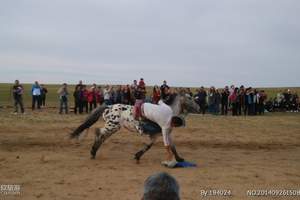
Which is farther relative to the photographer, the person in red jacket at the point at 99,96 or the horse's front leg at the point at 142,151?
the person in red jacket at the point at 99,96

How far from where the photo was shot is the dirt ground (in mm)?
9625

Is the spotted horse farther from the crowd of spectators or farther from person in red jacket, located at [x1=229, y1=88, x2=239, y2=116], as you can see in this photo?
person in red jacket, located at [x1=229, y1=88, x2=239, y2=116]

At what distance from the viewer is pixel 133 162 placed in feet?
41.3

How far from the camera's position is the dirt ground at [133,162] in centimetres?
962

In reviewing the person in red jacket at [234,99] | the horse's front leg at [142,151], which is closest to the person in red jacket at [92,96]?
the person in red jacket at [234,99]

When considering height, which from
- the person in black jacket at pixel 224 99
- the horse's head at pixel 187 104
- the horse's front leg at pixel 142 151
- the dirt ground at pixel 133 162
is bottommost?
the dirt ground at pixel 133 162

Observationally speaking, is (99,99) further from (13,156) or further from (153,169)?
(153,169)

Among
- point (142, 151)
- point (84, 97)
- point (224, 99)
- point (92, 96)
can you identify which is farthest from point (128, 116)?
point (224, 99)

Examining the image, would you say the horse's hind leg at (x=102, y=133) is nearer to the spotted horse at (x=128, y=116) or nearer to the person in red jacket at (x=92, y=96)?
the spotted horse at (x=128, y=116)

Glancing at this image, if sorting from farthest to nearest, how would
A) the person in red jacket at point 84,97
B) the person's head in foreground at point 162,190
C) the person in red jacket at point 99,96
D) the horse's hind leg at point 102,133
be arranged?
1. the person in red jacket at point 99,96
2. the person in red jacket at point 84,97
3. the horse's hind leg at point 102,133
4. the person's head in foreground at point 162,190

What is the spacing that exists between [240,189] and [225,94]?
19225 millimetres

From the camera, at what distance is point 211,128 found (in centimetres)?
2091

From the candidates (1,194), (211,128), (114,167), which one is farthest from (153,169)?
(211,128)

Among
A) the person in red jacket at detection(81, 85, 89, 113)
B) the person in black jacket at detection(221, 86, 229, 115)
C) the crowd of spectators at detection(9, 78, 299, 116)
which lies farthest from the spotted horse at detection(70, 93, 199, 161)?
the person in black jacket at detection(221, 86, 229, 115)
